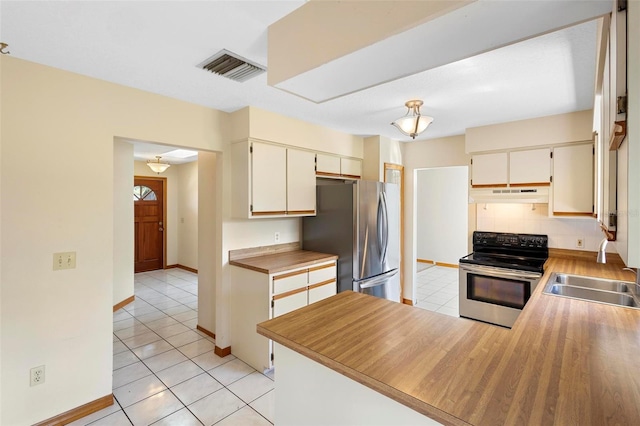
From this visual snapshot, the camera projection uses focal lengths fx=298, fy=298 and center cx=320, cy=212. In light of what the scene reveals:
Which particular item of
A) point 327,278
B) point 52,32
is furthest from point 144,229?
point 52,32

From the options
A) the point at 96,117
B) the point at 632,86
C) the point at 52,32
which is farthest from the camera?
the point at 96,117

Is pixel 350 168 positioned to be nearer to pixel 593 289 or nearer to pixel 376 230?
pixel 376 230

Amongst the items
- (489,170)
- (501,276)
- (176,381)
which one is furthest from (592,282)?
(176,381)

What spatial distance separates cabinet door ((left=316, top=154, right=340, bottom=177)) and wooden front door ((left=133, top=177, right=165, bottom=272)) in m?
4.61

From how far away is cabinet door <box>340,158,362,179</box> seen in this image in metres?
3.89

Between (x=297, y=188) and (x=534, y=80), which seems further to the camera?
(x=297, y=188)

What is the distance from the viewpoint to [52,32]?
5.46ft

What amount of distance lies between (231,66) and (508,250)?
3.44 metres

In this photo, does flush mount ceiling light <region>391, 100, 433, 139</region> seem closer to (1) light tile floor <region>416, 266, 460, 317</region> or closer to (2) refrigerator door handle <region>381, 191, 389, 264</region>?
(2) refrigerator door handle <region>381, 191, 389, 264</region>

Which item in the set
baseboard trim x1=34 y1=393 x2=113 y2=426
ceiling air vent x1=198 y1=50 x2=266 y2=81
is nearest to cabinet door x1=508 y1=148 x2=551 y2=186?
ceiling air vent x1=198 y1=50 x2=266 y2=81

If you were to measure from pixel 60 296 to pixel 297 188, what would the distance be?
7.08 ft

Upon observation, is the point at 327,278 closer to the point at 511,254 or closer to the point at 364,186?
the point at 364,186

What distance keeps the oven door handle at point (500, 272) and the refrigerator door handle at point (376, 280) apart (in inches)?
34.0

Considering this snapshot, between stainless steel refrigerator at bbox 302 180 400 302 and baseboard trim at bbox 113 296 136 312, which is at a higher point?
stainless steel refrigerator at bbox 302 180 400 302
